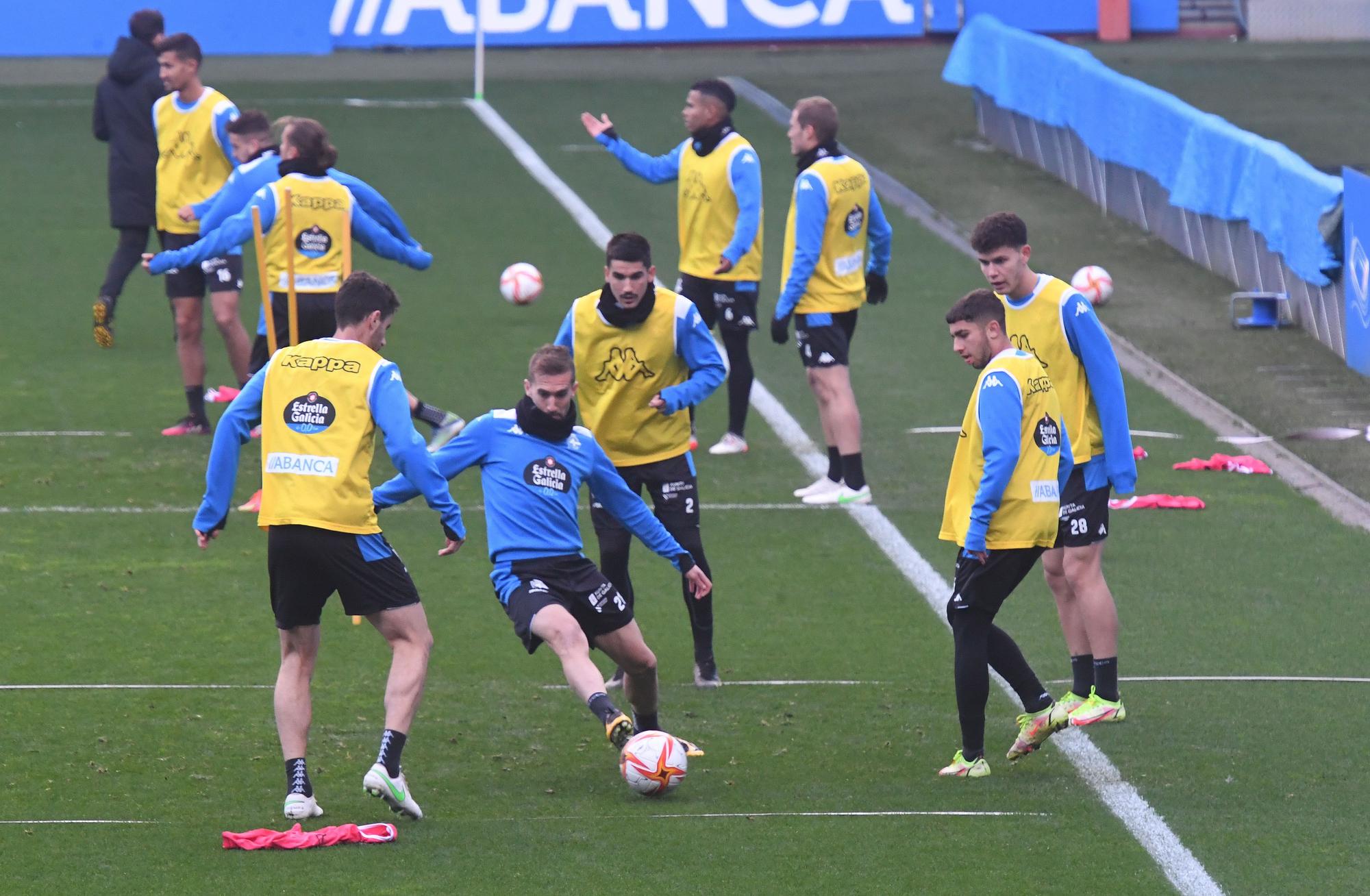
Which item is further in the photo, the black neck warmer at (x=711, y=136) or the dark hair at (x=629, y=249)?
the black neck warmer at (x=711, y=136)

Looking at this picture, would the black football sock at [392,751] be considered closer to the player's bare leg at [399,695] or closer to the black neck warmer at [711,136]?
the player's bare leg at [399,695]

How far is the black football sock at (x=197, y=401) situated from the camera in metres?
13.2

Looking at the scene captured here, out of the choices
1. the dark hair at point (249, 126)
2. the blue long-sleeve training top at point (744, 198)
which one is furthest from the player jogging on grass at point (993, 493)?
the dark hair at point (249, 126)

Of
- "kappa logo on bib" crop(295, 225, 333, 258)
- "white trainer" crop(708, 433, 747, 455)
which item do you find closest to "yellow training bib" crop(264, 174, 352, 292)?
"kappa logo on bib" crop(295, 225, 333, 258)

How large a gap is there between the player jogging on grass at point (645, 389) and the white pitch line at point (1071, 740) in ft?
5.38

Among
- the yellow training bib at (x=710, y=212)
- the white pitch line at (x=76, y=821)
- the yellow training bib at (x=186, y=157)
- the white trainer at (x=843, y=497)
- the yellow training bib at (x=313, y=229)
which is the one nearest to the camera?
the white pitch line at (x=76, y=821)

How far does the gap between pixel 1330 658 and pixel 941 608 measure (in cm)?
187

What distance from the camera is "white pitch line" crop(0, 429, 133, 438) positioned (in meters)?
13.2

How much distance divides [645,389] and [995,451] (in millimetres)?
1917

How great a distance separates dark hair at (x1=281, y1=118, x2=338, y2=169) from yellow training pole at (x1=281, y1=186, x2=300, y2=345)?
221mm

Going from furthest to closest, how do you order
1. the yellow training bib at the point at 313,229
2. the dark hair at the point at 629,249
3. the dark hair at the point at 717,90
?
1. the dark hair at the point at 717,90
2. the yellow training bib at the point at 313,229
3. the dark hair at the point at 629,249

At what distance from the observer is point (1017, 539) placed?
7.38m

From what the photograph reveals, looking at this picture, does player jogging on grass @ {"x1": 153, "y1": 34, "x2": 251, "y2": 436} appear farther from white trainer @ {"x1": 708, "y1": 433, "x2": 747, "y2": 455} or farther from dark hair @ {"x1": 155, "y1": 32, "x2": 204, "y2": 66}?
white trainer @ {"x1": 708, "y1": 433, "x2": 747, "y2": 455}

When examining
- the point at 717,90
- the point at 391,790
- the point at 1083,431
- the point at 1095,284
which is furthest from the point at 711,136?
the point at 391,790
